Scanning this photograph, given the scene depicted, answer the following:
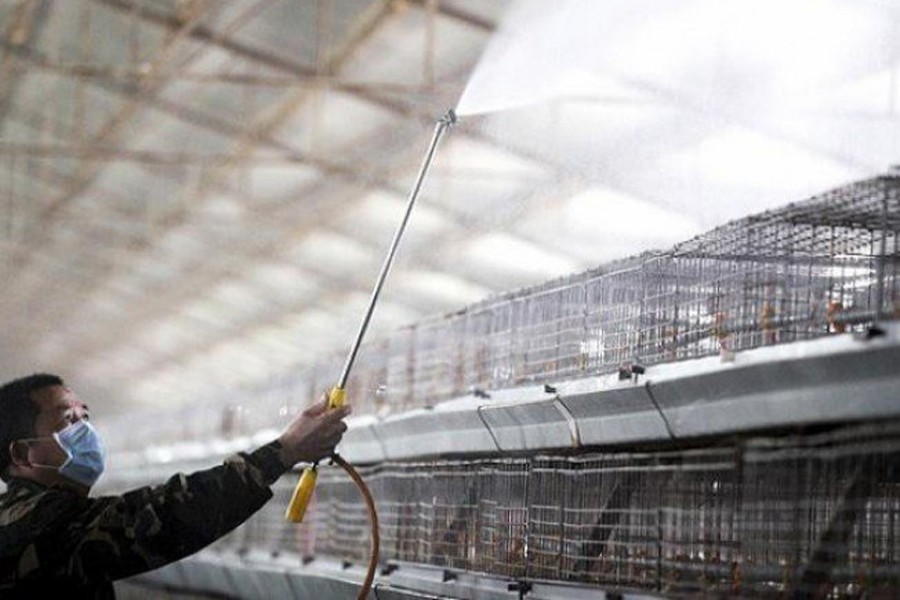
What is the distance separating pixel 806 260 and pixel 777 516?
0.97 meters

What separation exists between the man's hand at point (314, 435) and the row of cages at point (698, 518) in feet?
3.62

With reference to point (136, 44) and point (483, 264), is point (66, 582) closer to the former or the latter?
point (136, 44)

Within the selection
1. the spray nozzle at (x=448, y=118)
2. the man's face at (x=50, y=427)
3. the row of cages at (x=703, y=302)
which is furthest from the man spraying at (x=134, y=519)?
the row of cages at (x=703, y=302)

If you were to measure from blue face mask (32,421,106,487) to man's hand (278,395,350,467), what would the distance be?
801mm

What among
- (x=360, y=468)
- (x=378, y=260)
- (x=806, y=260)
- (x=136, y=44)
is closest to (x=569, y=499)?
(x=806, y=260)

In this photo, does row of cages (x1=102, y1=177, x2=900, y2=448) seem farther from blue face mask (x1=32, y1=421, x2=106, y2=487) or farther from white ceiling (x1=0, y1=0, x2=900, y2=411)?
blue face mask (x1=32, y1=421, x2=106, y2=487)

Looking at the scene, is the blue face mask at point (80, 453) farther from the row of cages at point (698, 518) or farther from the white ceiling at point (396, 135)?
the white ceiling at point (396, 135)

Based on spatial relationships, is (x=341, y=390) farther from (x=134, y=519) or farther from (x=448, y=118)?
(x=448, y=118)

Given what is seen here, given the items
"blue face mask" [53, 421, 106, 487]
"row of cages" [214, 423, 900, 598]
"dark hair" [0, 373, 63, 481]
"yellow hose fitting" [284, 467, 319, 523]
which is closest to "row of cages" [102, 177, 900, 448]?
"row of cages" [214, 423, 900, 598]

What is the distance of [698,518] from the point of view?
6555 mm

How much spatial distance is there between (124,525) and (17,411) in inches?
26.0

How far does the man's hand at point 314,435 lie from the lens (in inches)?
241

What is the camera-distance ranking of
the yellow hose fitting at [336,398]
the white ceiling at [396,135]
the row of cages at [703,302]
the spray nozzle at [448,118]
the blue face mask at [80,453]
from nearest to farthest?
the row of cages at [703,302], the yellow hose fitting at [336,398], the blue face mask at [80,453], the spray nozzle at [448,118], the white ceiling at [396,135]

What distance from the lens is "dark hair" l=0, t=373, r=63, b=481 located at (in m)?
6.61
